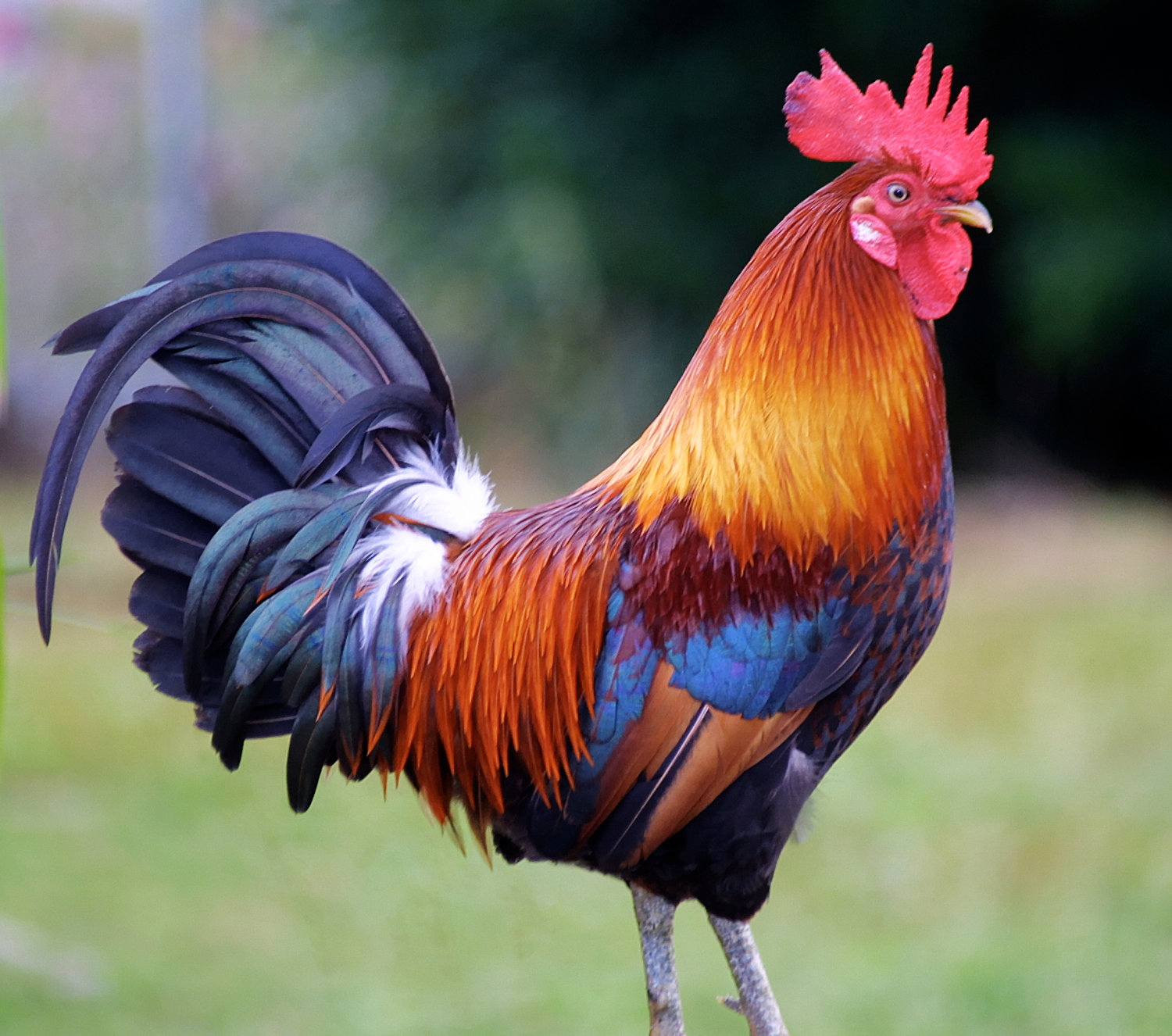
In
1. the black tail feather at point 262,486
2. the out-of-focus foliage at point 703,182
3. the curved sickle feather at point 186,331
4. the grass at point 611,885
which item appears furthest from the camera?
A: the out-of-focus foliage at point 703,182

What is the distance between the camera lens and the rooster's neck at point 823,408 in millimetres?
1866

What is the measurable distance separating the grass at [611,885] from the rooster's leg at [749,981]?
5.52 feet

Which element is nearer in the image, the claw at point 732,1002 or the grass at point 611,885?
the claw at point 732,1002

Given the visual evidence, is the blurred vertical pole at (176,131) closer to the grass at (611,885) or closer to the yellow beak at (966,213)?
the grass at (611,885)

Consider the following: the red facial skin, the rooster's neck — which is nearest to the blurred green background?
the rooster's neck

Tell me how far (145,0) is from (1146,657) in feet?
24.3

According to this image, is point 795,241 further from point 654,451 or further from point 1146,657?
point 1146,657

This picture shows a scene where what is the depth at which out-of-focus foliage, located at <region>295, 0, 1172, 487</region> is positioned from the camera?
656 cm

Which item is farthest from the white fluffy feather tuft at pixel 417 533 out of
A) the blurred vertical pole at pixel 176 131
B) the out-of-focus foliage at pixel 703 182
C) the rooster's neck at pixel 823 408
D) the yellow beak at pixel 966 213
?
the blurred vertical pole at pixel 176 131

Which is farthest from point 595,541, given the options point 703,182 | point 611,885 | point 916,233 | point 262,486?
point 703,182

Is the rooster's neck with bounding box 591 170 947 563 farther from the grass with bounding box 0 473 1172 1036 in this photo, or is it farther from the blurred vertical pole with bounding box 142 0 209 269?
the blurred vertical pole with bounding box 142 0 209 269

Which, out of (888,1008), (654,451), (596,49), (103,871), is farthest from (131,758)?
(596,49)

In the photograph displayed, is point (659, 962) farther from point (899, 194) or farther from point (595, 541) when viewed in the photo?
point (899, 194)

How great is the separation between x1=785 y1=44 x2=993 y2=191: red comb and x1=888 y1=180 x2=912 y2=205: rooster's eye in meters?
0.04
